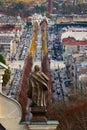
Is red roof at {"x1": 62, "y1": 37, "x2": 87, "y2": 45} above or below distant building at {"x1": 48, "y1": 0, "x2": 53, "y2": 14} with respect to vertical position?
above

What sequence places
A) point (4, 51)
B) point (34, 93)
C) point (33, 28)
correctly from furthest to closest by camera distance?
point (33, 28)
point (4, 51)
point (34, 93)

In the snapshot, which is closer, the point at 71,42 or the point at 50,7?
the point at 71,42

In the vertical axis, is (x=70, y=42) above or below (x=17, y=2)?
above

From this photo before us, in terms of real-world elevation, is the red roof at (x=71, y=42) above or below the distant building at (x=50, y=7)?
above

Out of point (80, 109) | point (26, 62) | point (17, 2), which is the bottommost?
point (17, 2)

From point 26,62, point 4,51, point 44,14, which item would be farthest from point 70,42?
point 44,14

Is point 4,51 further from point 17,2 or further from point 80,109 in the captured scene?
point 17,2

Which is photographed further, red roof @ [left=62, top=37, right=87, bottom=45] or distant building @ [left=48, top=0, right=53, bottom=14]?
distant building @ [left=48, top=0, right=53, bottom=14]

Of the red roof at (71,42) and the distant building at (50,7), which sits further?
the distant building at (50,7)

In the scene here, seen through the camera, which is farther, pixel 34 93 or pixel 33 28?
pixel 33 28

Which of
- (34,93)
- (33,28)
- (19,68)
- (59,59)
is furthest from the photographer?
(33,28)

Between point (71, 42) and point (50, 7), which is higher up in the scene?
point (71, 42)
